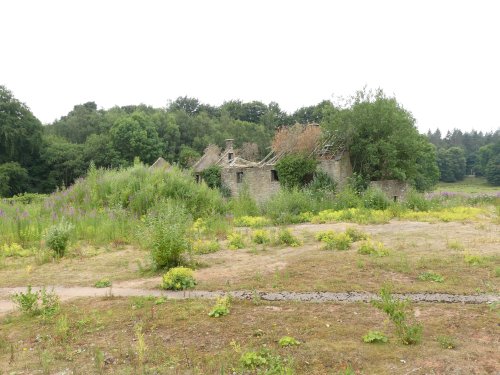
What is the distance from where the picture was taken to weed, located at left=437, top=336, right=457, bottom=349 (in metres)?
4.04

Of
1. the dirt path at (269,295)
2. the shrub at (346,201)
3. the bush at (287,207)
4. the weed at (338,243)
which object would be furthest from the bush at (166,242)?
the shrub at (346,201)

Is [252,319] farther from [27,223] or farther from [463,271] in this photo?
[27,223]

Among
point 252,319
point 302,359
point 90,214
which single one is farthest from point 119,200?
point 302,359

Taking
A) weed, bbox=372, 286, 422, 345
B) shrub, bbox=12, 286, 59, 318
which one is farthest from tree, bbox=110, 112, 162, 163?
weed, bbox=372, 286, 422, 345

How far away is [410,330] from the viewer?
4.14m

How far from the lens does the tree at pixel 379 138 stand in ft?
81.9

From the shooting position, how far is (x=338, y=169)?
24578 millimetres

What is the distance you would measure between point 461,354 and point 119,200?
45.3 feet

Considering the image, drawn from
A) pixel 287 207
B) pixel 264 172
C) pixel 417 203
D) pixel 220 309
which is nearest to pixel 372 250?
pixel 220 309

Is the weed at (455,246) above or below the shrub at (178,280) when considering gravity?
below

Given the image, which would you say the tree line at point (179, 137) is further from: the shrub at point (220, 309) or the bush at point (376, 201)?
the shrub at point (220, 309)

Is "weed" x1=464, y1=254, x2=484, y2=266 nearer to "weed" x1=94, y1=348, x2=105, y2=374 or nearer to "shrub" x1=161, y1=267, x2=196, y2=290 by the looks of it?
"shrub" x1=161, y1=267, x2=196, y2=290

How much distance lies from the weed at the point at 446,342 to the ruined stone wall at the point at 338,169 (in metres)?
20.7

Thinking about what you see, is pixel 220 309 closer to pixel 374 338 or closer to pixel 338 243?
pixel 374 338
